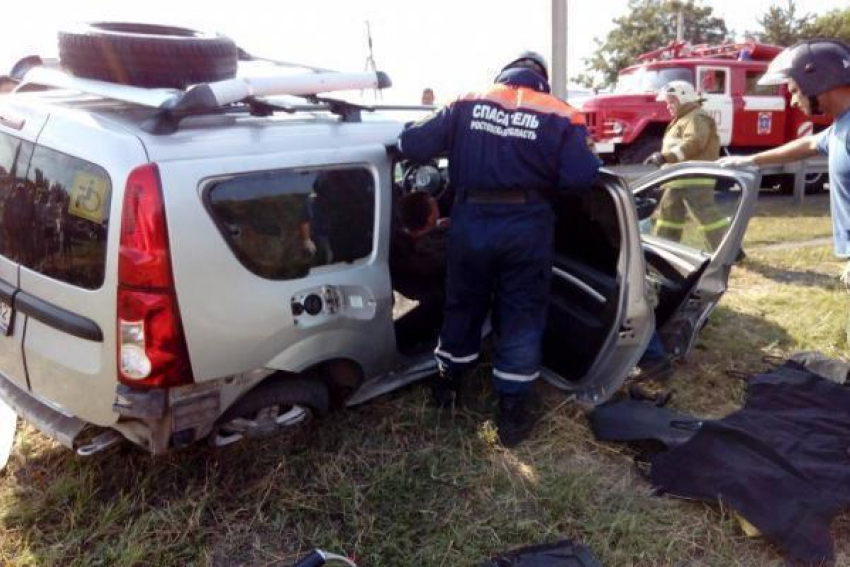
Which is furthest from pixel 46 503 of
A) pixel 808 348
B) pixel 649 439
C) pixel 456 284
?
pixel 808 348

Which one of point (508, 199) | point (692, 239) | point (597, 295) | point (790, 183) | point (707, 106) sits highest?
point (707, 106)

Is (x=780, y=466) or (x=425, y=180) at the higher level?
(x=425, y=180)

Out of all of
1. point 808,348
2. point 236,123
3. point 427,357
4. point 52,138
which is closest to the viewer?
point 52,138

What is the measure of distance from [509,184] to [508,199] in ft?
0.25

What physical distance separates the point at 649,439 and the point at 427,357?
1072mm

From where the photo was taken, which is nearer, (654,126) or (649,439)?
(649,439)

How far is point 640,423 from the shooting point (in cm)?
323

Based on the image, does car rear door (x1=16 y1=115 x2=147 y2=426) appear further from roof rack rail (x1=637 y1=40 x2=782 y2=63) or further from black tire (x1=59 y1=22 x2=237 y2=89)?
roof rack rail (x1=637 y1=40 x2=782 y2=63)

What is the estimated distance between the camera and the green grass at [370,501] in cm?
256

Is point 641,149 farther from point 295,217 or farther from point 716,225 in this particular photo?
point 295,217

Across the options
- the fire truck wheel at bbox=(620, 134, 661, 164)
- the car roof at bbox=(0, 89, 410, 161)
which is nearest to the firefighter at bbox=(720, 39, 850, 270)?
the car roof at bbox=(0, 89, 410, 161)

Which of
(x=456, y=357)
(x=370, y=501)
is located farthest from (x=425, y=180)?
(x=370, y=501)

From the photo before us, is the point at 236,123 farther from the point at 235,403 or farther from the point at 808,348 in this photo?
the point at 808,348

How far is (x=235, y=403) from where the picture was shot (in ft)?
8.98
